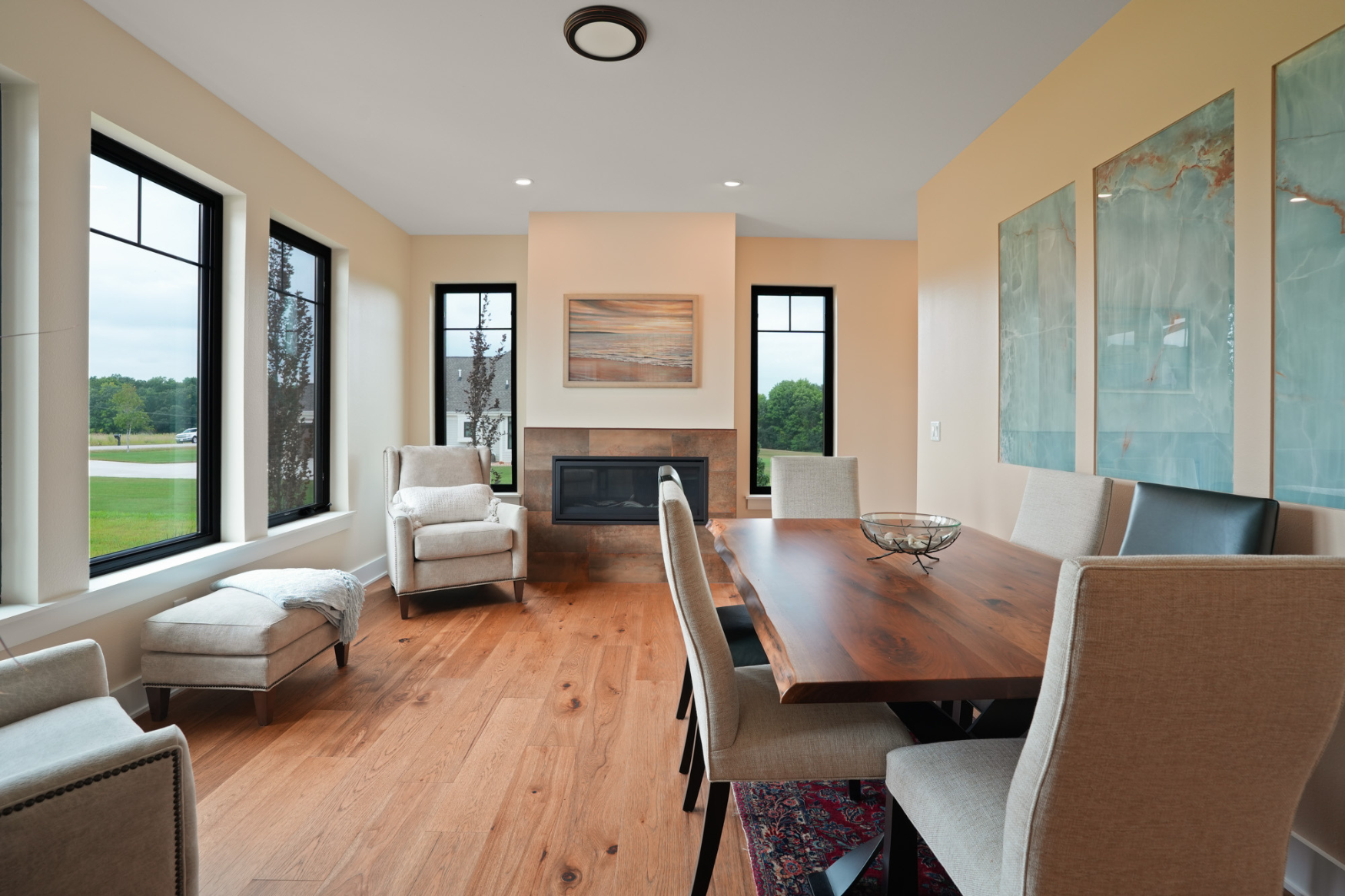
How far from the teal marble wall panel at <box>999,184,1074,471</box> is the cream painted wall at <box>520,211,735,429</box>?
1978 mm

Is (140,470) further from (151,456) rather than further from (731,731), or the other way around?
(731,731)

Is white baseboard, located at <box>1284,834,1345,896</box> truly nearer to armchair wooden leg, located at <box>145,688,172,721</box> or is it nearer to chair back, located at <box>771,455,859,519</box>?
chair back, located at <box>771,455,859,519</box>

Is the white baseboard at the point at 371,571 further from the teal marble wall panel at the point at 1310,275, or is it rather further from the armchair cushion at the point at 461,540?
the teal marble wall panel at the point at 1310,275

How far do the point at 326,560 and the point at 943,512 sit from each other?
3.64m

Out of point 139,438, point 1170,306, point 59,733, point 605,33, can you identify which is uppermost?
point 605,33

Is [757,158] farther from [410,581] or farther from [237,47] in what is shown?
[410,581]

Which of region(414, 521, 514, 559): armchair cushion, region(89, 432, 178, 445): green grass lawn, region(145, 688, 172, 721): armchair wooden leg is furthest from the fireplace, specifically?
region(145, 688, 172, 721): armchair wooden leg

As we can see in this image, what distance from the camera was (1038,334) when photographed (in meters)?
2.82

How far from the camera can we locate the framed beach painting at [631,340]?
4.68 m

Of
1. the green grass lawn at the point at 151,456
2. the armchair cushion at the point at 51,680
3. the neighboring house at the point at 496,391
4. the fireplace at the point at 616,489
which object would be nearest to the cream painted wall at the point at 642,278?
the fireplace at the point at 616,489

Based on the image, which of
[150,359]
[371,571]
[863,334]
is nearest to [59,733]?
[150,359]

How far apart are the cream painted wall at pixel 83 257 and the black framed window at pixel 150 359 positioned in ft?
0.31

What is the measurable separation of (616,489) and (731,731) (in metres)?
3.39

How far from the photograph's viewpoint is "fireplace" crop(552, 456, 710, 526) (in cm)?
467
